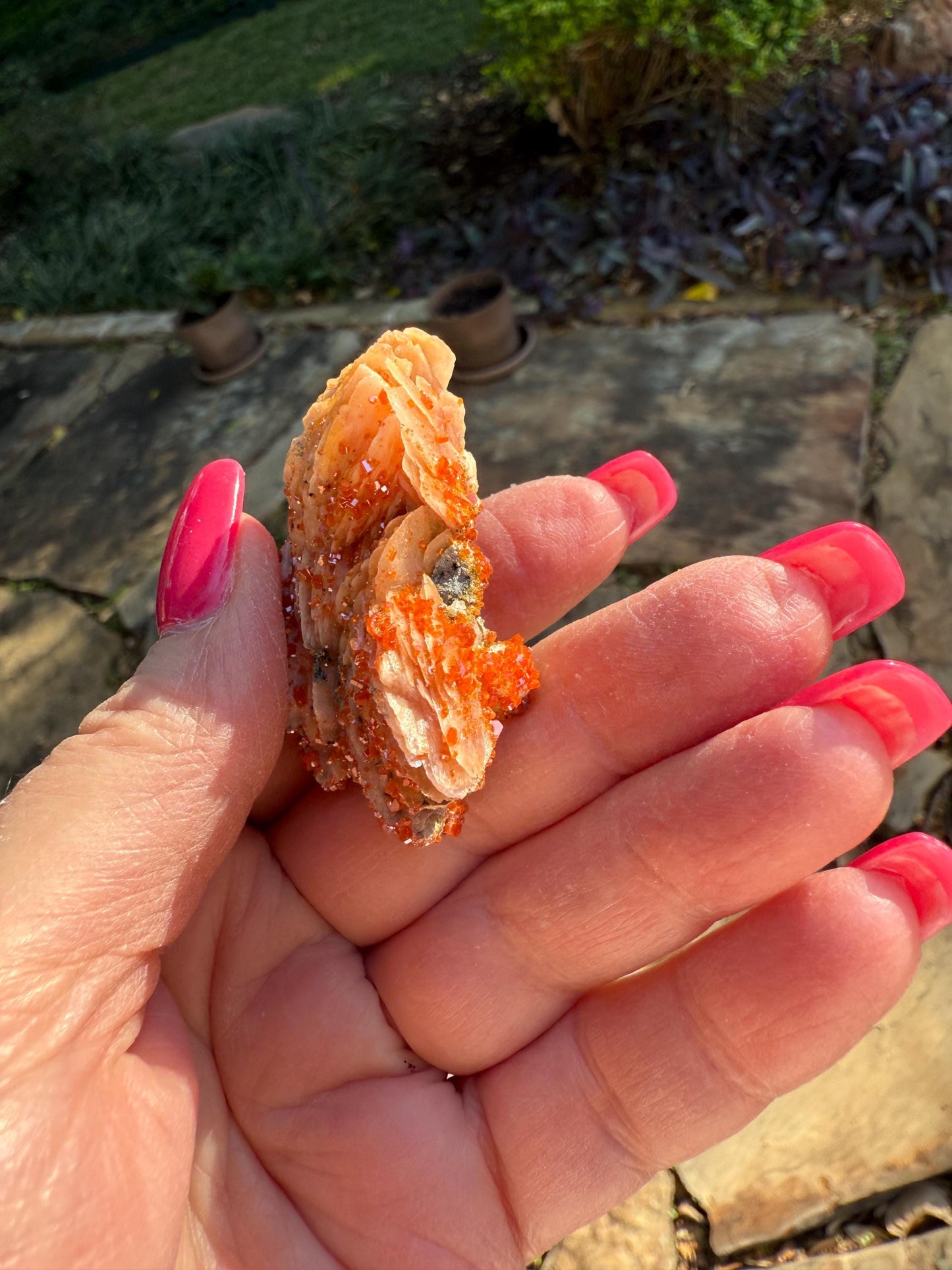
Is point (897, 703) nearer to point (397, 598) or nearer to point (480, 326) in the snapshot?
point (397, 598)

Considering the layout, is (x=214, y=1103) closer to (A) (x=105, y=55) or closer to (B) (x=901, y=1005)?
(B) (x=901, y=1005)

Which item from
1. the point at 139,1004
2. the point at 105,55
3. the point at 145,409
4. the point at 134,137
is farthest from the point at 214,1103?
the point at 105,55

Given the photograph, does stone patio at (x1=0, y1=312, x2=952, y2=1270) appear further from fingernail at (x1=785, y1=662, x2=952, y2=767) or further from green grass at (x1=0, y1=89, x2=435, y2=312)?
fingernail at (x1=785, y1=662, x2=952, y2=767)

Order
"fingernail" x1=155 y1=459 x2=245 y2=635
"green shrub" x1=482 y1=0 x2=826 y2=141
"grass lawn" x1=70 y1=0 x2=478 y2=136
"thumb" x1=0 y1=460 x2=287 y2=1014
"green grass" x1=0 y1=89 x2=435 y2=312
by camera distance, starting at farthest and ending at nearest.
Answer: "grass lawn" x1=70 y1=0 x2=478 y2=136 → "green grass" x1=0 y1=89 x2=435 y2=312 → "green shrub" x1=482 y1=0 x2=826 y2=141 → "fingernail" x1=155 y1=459 x2=245 y2=635 → "thumb" x1=0 y1=460 x2=287 y2=1014

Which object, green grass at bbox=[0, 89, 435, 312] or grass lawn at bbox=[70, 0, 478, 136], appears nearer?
green grass at bbox=[0, 89, 435, 312]

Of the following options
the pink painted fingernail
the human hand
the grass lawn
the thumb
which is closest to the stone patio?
the human hand

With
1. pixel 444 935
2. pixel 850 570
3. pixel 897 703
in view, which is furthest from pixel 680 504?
pixel 444 935
